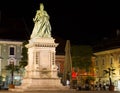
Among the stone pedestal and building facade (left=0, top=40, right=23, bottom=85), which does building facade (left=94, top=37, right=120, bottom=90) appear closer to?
building facade (left=0, top=40, right=23, bottom=85)

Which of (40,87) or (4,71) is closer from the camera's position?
(40,87)

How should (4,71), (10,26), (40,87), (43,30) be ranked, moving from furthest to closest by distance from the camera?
(10,26) → (4,71) → (43,30) → (40,87)

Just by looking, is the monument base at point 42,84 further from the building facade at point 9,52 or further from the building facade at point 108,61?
the building facade at point 9,52

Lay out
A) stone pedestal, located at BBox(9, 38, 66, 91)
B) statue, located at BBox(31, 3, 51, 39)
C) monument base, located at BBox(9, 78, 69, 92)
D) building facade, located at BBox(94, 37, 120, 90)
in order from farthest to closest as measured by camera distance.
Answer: building facade, located at BBox(94, 37, 120, 90)
statue, located at BBox(31, 3, 51, 39)
stone pedestal, located at BBox(9, 38, 66, 91)
monument base, located at BBox(9, 78, 69, 92)

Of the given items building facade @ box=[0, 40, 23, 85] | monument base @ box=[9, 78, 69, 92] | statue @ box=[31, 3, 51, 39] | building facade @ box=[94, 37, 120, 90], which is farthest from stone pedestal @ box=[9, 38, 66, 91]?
building facade @ box=[0, 40, 23, 85]

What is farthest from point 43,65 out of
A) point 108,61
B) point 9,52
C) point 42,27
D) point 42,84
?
point 108,61

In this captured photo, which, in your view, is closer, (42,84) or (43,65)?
(42,84)

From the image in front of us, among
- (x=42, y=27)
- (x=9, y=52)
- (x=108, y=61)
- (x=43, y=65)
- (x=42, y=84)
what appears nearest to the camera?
(x=42, y=84)

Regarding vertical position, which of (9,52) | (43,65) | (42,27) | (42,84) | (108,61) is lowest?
(42,84)

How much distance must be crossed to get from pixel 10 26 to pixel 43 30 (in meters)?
41.8

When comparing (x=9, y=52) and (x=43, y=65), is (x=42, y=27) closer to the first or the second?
(x=43, y=65)

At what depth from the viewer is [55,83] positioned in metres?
35.5

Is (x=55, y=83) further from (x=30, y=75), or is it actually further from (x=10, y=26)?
(x=10, y=26)

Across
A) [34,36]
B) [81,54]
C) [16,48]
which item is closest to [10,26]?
[16,48]
